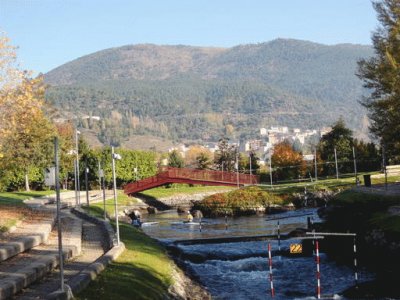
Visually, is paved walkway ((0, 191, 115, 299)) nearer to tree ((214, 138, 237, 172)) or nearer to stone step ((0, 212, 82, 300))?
stone step ((0, 212, 82, 300))

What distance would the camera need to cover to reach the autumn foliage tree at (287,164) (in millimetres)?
92000

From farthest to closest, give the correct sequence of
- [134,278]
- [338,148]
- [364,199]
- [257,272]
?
[338,148], [364,199], [257,272], [134,278]

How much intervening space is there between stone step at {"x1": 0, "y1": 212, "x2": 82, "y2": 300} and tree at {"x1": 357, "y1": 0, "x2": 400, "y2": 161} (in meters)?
23.0

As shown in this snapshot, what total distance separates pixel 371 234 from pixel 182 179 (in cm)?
4675

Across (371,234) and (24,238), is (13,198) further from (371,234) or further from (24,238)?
(371,234)

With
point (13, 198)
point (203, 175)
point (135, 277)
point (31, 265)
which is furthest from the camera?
point (203, 175)

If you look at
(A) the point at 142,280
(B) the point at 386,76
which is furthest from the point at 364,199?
(A) the point at 142,280

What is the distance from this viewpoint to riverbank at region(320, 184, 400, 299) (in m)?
22.1

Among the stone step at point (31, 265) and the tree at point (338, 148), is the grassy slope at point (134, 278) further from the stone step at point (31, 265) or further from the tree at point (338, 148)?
the tree at point (338, 148)

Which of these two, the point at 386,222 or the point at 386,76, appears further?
the point at 386,76

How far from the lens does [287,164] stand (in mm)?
95062

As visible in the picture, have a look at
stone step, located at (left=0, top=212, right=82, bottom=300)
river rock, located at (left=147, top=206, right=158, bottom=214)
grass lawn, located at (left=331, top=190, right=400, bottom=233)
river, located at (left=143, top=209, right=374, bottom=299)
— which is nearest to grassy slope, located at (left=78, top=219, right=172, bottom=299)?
stone step, located at (left=0, top=212, right=82, bottom=300)

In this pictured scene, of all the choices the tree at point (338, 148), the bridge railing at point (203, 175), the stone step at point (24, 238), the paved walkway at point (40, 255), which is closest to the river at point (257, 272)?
the paved walkway at point (40, 255)

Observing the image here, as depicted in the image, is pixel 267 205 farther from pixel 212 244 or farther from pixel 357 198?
pixel 212 244
